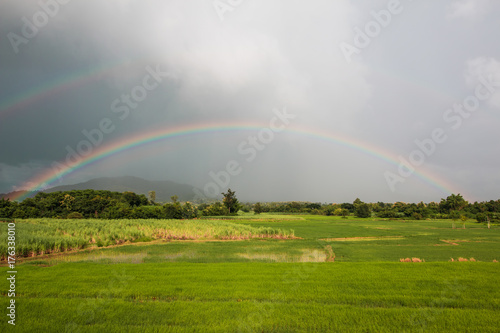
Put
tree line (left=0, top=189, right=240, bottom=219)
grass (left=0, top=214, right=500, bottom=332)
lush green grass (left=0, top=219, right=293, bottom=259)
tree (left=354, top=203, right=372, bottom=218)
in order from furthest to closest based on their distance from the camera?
tree (left=354, top=203, right=372, bottom=218)
tree line (left=0, top=189, right=240, bottom=219)
lush green grass (left=0, top=219, right=293, bottom=259)
grass (left=0, top=214, right=500, bottom=332)

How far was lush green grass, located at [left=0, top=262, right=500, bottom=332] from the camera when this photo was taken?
764 cm

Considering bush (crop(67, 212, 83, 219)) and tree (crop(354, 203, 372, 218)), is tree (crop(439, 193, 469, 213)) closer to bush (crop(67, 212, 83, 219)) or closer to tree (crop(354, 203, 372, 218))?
tree (crop(354, 203, 372, 218))

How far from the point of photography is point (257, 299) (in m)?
9.84

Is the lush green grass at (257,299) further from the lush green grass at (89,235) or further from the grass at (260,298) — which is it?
the lush green grass at (89,235)

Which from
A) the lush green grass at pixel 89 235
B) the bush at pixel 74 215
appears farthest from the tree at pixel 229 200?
the lush green grass at pixel 89 235

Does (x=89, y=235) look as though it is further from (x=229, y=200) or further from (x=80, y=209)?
(x=229, y=200)

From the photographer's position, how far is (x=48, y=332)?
276 inches

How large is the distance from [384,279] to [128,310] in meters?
11.7

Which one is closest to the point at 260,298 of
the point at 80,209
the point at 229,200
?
the point at 80,209

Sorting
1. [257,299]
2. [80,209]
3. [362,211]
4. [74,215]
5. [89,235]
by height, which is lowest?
[362,211]

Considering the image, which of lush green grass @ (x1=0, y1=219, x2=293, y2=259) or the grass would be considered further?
lush green grass @ (x1=0, y1=219, x2=293, y2=259)

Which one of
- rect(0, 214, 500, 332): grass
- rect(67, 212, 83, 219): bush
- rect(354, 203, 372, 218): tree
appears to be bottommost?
rect(354, 203, 372, 218): tree

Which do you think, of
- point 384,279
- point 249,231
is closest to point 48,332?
point 384,279

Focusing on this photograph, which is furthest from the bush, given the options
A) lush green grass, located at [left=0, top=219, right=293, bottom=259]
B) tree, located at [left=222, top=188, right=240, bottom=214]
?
tree, located at [left=222, top=188, right=240, bottom=214]
